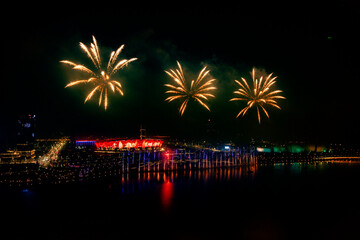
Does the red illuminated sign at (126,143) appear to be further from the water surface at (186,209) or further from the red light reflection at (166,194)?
the red light reflection at (166,194)

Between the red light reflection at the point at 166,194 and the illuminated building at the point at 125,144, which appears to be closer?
the red light reflection at the point at 166,194

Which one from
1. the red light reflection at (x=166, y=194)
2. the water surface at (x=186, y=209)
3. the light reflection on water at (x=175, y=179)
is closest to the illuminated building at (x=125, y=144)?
the light reflection on water at (x=175, y=179)

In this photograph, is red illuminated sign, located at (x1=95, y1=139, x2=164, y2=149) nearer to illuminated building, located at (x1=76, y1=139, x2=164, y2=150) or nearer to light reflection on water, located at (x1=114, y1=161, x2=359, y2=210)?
illuminated building, located at (x1=76, y1=139, x2=164, y2=150)

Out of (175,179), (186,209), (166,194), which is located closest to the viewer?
(186,209)

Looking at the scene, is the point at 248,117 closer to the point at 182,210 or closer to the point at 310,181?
the point at 310,181

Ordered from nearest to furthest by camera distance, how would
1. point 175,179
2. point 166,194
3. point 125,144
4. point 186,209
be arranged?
1. point 186,209
2. point 166,194
3. point 175,179
4. point 125,144

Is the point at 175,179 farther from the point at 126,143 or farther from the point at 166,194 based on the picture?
the point at 126,143

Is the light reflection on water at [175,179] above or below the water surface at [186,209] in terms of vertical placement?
above

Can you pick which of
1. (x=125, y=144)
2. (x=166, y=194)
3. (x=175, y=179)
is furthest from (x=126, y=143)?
(x=166, y=194)

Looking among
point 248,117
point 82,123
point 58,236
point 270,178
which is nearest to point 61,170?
point 58,236

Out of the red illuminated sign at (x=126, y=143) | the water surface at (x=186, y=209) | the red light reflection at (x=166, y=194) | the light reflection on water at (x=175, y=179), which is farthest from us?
the red illuminated sign at (x=126, y=143)

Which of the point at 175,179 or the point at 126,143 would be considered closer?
the point at 175,179

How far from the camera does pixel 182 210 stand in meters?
7.40

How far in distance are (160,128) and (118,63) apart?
3618cm
